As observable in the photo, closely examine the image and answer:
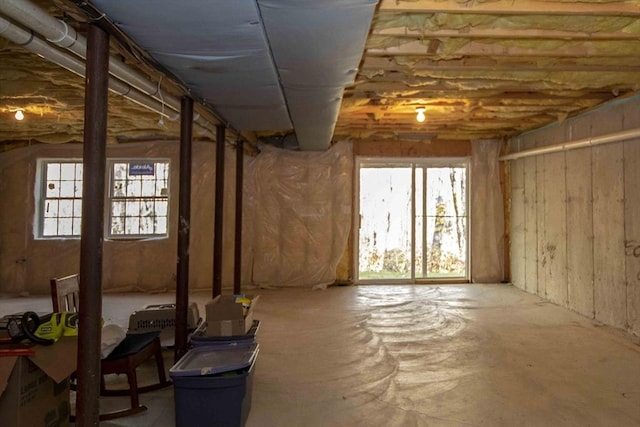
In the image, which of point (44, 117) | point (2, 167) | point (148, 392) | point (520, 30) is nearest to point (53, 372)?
point (148, 392)

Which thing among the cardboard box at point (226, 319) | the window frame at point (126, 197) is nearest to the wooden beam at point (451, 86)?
the cardboard box at point (226, 319)

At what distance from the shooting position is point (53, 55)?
1.90 m

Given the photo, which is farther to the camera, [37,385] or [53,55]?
[53,55]

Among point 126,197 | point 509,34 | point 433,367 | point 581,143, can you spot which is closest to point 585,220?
point 581,143

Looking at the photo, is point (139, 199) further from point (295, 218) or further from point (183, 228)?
point (183, 228)

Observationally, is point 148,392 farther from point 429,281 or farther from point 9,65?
point 429,281

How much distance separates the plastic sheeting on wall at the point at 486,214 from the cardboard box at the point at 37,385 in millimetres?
5386

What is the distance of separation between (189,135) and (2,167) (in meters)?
4.52

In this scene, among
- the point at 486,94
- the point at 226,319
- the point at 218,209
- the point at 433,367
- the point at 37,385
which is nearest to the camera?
the point at 37,385

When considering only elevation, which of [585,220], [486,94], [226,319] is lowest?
[226,319]

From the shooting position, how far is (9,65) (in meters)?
2.90

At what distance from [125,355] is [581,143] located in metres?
4.54

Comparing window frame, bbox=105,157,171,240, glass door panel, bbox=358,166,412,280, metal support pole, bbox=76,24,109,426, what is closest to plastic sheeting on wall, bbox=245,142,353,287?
glass door panel, bbox=358,166,412,280

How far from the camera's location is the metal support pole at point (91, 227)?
5.25 feet
